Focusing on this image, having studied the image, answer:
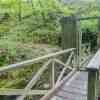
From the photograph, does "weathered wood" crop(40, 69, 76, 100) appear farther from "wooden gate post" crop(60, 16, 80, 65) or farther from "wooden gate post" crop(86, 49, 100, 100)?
"wooden gate post" crop(86, 49, 100, 100)

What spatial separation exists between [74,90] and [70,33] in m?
1.43

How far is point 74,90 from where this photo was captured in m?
3.64

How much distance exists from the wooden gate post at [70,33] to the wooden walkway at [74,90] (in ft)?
2.17

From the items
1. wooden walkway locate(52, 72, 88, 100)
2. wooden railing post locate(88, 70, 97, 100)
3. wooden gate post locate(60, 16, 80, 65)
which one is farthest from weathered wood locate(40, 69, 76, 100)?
wooden railing post locate(88, 70, 97, 100)

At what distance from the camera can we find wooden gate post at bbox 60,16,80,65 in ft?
15.2

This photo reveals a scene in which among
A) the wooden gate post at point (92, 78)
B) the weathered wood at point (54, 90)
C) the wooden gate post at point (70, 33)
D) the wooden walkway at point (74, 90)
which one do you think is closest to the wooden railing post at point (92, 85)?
the wooden gate post at point (92, 78)

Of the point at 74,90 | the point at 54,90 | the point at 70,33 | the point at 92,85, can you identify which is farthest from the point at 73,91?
the point at 92,85

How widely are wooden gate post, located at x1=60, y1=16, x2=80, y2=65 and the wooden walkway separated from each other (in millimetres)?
660

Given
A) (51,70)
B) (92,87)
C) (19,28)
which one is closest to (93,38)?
(19,28)

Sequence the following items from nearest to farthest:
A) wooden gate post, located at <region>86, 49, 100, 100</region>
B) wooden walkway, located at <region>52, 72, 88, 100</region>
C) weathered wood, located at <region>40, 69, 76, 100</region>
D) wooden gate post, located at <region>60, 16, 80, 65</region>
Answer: wooden gate post, located at <region>86, 49, 100, 100</region> → weathered wood, located at <region>40, 69, 76, 100</region> → wooden walkway, located at <region>52, 72, 88, 100</region> → wooden gate post, located at <region>60, 16, 80, 65</region>

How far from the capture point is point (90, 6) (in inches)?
321

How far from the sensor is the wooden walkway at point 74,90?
132 inches

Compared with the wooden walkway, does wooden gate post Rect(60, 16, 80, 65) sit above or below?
above

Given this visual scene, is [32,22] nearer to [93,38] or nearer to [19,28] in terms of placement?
[19,28]
